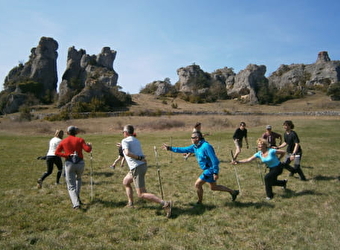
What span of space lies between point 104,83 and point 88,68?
15712 mm

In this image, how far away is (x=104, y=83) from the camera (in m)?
75.2

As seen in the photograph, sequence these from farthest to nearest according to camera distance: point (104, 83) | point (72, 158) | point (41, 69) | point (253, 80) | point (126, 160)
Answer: point (253, 80) → point (41, 69) → point (104, 83) → point (72, 158) → point (126, 160)

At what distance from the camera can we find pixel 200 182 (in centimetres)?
672

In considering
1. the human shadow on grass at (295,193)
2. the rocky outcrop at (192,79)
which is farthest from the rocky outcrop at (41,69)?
the human shadow on grass at (295,193)

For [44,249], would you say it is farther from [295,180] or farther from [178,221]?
[295,180]

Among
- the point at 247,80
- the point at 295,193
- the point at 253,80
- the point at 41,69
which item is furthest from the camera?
the point at 253,80

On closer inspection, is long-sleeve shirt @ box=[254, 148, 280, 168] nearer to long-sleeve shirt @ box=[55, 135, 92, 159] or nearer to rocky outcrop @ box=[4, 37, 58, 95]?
long-sleeve shirt @ box=[55, 135, 92, 159]

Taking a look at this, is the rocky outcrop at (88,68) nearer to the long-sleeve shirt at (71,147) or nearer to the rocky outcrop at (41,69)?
the rocky outcrop at (41,69)

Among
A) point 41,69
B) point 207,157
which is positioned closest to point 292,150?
point 207,157

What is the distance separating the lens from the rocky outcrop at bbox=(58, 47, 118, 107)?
8296 centimetres

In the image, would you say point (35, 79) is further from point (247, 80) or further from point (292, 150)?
point (292, 150)

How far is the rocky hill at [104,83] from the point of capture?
232ft

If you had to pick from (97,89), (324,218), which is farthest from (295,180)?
(97,89)

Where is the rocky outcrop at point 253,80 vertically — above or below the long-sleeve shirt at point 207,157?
above
